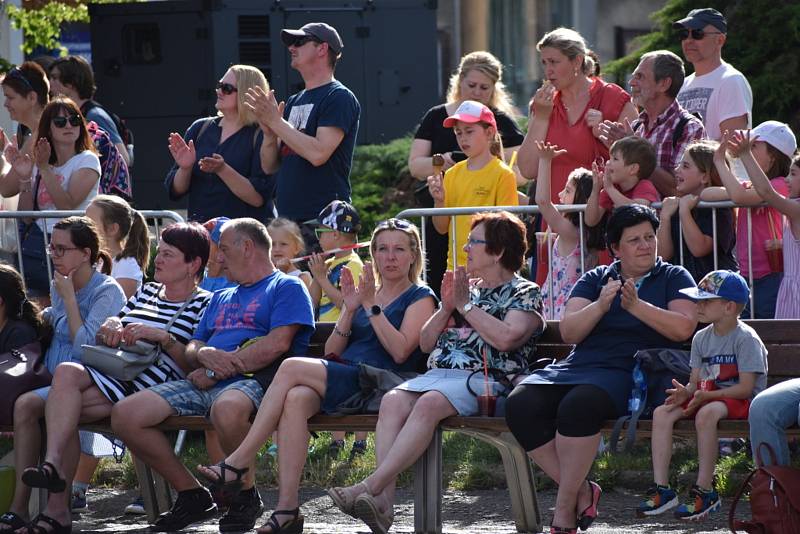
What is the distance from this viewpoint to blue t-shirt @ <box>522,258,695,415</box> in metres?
7.03

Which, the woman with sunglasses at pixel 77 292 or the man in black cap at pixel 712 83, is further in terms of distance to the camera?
the man in black cap at pixel 712 83

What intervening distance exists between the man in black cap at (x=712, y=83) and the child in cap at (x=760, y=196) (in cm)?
84

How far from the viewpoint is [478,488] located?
8.73m

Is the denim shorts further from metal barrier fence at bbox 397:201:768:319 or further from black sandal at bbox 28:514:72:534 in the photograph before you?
metal barrier fence at bbox 397:201:768:319

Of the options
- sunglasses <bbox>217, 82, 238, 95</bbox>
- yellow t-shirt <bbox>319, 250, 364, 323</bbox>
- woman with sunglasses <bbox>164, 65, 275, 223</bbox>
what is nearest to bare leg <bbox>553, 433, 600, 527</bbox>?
yellow t-shirt <bbox>319, 250, 364, 323</bbox>

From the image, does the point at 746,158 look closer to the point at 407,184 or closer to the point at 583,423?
the point at 583,423

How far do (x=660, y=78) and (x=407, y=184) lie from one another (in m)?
7.33

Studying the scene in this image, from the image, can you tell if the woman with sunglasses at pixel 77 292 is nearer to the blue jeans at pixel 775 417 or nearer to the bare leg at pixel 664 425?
the bare leg at pixel 664 425

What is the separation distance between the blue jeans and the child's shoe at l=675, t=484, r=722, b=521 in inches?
23.3

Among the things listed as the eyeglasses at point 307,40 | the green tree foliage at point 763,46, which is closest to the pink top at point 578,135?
the eyeglasses at point 307,40

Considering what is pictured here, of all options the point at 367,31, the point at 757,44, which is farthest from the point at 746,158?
the point at 367,31

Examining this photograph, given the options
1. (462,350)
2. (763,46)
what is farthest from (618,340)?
(763,46)

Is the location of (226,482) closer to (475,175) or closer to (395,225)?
(395,225)

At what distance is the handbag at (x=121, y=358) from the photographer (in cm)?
758
